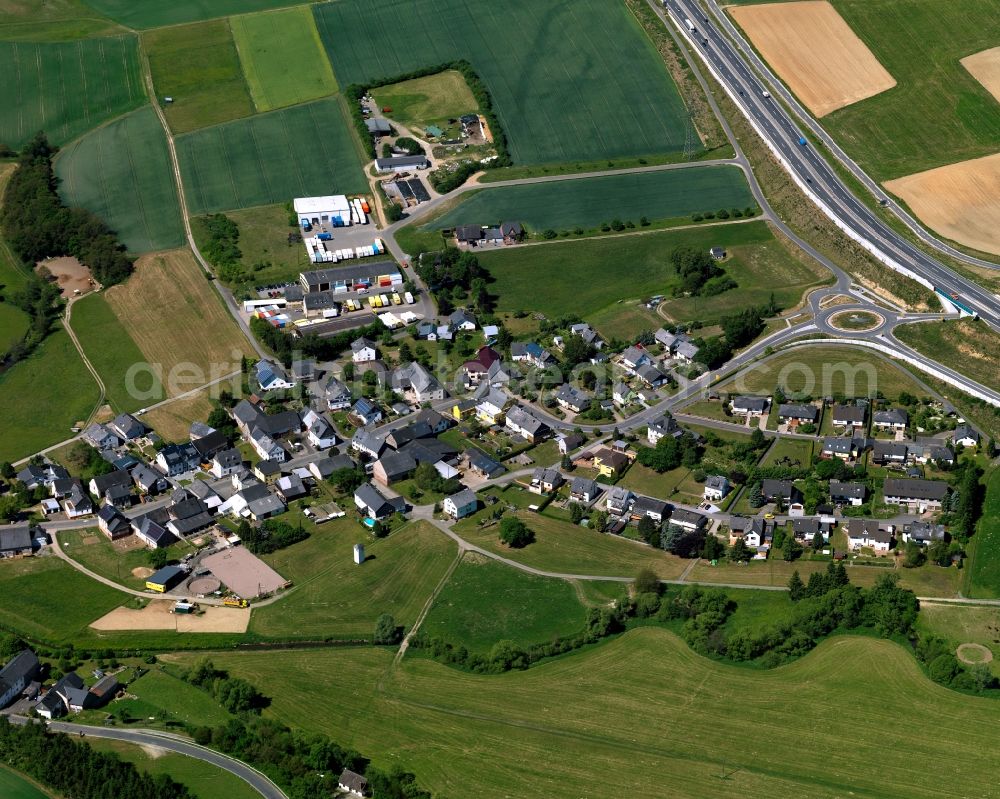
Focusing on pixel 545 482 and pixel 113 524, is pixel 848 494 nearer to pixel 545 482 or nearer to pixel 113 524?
pixel 545 482

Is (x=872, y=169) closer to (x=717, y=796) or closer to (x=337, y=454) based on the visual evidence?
(x=337, y=454)

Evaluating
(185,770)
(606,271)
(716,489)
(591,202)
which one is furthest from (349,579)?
(591,202)

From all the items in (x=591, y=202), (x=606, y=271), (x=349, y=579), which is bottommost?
(x=349, y=579)

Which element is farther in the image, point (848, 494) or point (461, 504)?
point (461, 504)

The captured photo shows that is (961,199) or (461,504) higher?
(961,199)

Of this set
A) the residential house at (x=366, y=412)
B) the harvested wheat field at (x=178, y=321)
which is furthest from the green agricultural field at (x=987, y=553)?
the harvested wheat field at (x=178, y=321)

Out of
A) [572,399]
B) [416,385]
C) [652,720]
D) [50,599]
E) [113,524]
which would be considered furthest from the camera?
[416,385]

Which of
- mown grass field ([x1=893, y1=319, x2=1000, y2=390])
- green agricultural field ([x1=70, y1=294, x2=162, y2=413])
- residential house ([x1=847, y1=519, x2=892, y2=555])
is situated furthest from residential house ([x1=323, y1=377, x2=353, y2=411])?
mown grass field ([x1=893, y1=319, x2=1000, y2=390])
